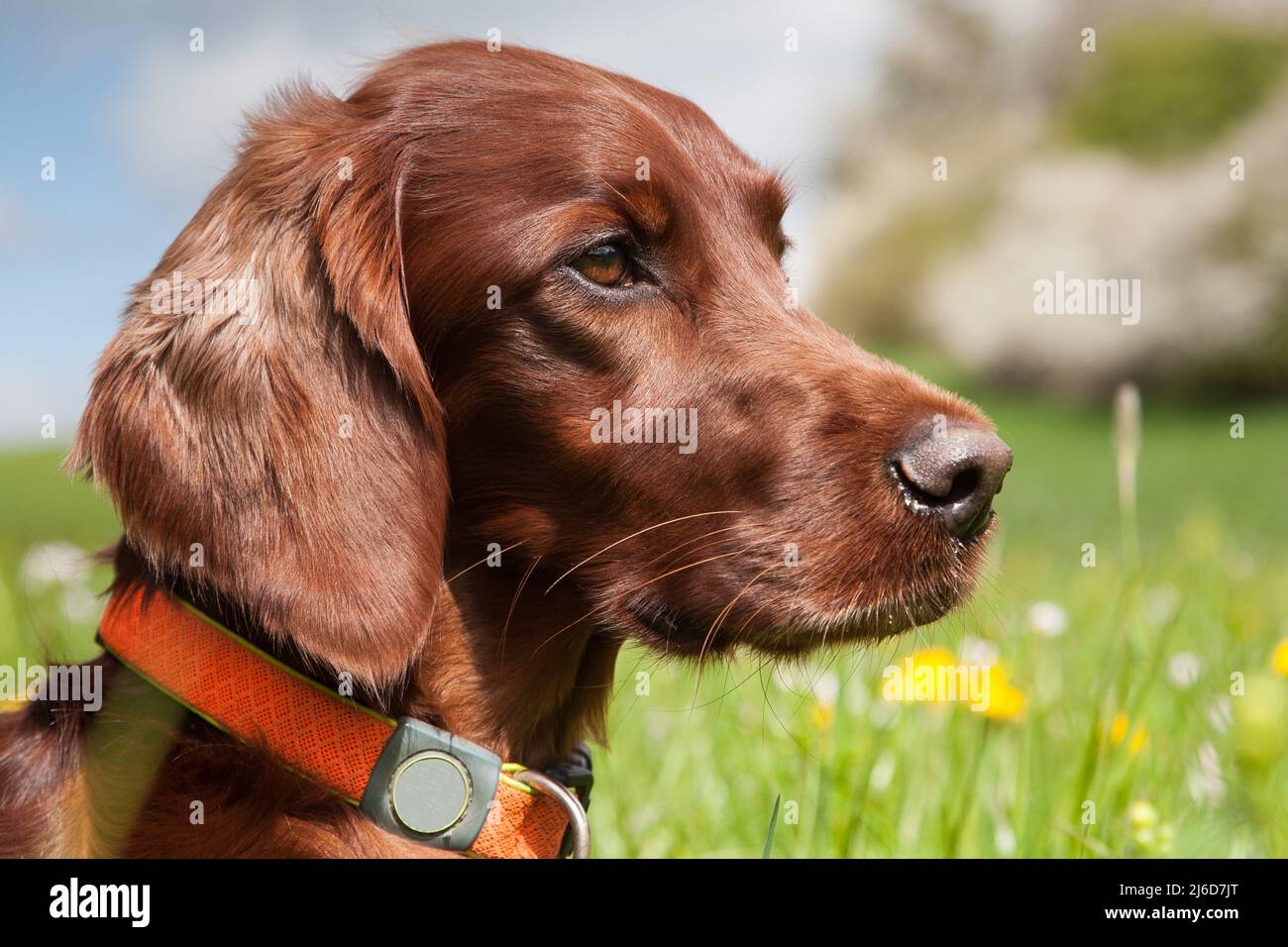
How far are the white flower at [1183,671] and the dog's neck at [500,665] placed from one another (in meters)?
1.58

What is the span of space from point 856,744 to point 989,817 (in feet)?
1.18

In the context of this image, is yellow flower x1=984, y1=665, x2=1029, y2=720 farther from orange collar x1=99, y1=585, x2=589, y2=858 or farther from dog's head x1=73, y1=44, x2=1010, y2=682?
orange collar x1=99, y1=585, x2=589, y2=858

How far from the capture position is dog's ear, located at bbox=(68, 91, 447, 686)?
181 centimetres

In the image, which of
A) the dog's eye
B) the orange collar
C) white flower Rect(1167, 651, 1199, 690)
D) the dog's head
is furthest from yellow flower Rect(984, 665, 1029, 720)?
the dog's eye

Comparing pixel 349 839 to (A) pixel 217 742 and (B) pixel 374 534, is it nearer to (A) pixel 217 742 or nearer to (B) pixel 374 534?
(A) pixel 217 742

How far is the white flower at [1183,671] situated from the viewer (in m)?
2.95

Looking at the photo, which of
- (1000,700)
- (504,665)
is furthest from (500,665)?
(1000,700)

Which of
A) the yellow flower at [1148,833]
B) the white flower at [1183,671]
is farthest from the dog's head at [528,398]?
the white flower at [1183,671]

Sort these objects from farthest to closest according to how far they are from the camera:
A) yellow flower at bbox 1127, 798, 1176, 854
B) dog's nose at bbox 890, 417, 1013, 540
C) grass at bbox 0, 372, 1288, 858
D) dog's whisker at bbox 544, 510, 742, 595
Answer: grass at bbox 0, 372, 1288, 858 < yellow flower at bbox 1127, 798, 1176, 854 < dog's whisker at bbox 544, 510, 742, 595 < dog's nose at bbox 890, 417, 1013, 540

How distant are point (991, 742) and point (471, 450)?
62.5 inches

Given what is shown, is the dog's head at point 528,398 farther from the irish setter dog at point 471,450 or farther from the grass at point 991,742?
the grass at point 991,742

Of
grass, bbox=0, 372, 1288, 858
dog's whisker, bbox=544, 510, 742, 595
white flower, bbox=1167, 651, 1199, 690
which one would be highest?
dog's whisker, bbox=544, 510, 742, 595

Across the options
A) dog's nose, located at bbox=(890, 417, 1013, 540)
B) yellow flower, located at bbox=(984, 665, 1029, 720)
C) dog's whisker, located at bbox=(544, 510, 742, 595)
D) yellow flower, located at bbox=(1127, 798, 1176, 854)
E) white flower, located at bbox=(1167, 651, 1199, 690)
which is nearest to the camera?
dog's nose, located at bbox=(890, 417, 1013, 540)
